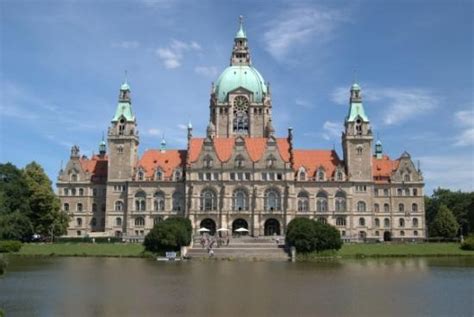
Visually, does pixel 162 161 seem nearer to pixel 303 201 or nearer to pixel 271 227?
pixel 271 227

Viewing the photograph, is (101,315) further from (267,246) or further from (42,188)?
(42,188)

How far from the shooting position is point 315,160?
92188mm

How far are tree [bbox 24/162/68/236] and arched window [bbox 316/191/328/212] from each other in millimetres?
36575

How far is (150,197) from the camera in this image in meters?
88.6

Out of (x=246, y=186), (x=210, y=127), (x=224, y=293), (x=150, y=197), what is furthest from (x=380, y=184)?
(x=224, y=293)

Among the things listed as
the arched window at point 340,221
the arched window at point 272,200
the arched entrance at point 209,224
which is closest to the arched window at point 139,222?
the arched entrance at point 209,224

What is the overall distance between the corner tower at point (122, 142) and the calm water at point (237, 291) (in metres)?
42.7

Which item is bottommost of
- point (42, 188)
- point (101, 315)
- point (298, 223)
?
point (101, 315)

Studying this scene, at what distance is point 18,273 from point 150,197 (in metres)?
47.0

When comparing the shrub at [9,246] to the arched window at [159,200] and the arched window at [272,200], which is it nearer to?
the arched window at [159,200]

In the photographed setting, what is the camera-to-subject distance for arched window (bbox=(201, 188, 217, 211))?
86.1 meters

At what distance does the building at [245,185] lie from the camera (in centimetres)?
8625

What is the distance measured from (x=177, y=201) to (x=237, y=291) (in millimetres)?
57128

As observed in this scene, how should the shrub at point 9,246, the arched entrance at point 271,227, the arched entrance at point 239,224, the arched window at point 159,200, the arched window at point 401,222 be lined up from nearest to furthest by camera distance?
the shrub at point 9,246
the arched entrance at point 239,224
the arched entrance at point 271,227
the arched window at point 159,200
the arched window at point 401,222
